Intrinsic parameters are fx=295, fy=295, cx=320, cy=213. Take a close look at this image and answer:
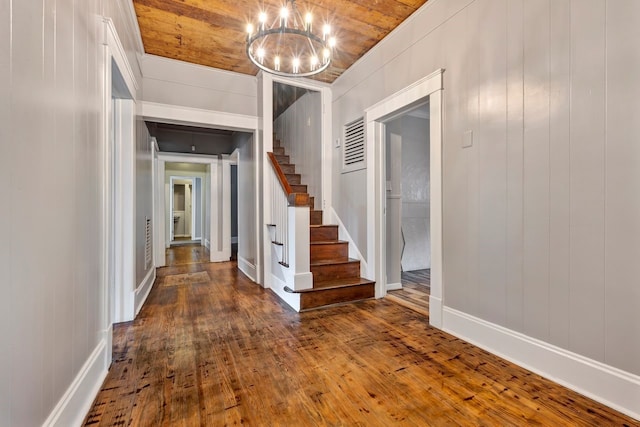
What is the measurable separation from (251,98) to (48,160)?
304cm

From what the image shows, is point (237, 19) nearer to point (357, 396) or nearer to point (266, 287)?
point (266, 287)

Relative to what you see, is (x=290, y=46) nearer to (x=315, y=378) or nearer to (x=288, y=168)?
(x=288, y=168)

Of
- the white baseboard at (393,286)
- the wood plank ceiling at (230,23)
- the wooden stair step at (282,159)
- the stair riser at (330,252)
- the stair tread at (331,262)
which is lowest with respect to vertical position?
the white baseboard at (393,286)

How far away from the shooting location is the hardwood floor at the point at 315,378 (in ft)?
4.67

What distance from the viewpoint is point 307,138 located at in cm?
449

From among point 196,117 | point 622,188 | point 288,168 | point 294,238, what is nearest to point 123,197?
point 196,117

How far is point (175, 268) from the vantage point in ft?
17.0

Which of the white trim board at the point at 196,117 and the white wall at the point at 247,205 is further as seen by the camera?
the white wall at the point at 247,205

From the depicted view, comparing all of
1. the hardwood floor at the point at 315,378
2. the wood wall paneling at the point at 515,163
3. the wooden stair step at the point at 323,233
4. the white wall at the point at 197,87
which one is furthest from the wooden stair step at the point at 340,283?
the white wall at the point at 197,87

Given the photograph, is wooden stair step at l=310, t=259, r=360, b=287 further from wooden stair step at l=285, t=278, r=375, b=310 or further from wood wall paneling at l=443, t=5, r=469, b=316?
wood wall paneling at l=443, t=5, r=469, b=316

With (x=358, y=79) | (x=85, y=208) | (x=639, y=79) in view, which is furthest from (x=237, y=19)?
(x=639, y=79)

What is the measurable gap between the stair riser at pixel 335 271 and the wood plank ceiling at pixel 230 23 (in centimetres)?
241

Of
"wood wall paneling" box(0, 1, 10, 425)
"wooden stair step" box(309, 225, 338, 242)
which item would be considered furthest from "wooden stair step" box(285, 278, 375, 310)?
"wood wall paneling" box(0, 1, 10, 425)

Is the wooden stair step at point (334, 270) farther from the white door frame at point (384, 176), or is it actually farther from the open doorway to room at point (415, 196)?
the open doorway to room at point (415, 196)
